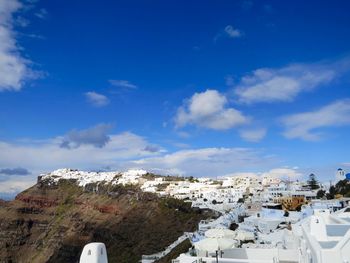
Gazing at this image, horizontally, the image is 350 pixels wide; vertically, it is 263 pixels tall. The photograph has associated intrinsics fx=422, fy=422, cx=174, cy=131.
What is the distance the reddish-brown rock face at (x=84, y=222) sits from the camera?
2395 inches

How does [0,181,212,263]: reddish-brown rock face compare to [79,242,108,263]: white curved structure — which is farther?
[0,181,212,263]: reddish-brown rock face

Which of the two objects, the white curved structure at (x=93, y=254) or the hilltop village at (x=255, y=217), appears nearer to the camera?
the white curved structure at (x=93, y=254)

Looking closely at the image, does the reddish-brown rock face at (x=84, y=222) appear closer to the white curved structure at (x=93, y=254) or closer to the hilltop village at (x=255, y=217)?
the hilltop village at (x=255, y=217)

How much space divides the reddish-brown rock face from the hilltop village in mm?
3851

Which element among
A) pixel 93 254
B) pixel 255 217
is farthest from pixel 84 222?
pixel 93 254

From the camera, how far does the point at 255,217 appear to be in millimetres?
38500

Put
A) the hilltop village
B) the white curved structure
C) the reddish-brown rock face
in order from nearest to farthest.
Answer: the white curved structure
the hilltop village
the reddish-brown rock face

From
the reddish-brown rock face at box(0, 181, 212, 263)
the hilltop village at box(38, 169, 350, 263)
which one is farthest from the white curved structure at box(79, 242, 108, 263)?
the reddish-brown rock face at box(0, 181, 212, 263)

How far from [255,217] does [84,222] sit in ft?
173

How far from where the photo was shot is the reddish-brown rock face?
6084 centimetres

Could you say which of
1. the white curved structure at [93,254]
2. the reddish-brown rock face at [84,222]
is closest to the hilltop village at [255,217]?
the white curved structure at [93,254]

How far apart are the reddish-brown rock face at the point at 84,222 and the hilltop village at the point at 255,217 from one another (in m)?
3.85

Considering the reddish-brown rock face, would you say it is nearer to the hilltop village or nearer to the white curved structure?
the hilltop village

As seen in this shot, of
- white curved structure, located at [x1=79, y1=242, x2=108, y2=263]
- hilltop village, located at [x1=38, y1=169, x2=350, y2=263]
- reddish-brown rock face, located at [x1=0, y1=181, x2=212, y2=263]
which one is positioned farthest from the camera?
reddish-brown rock face, located at [x1=0, y1=181, x2=212, y2=263]
